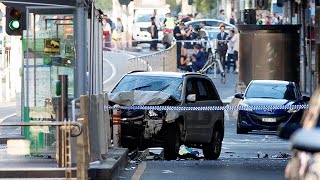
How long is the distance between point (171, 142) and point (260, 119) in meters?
8.86

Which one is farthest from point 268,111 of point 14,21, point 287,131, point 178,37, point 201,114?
point 287,131

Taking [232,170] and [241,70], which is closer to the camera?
[232,170]

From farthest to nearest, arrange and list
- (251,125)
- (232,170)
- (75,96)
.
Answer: (251,125) → (232,170) → (75,96)

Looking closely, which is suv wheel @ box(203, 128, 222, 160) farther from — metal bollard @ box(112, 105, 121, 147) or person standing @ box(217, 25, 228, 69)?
person standing @ box(217, 25, 228, 69)

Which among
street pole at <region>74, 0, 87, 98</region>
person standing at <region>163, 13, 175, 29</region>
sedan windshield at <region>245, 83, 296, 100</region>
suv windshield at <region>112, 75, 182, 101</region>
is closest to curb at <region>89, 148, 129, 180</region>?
street pole at <region>74, 0, 87, 98</region>

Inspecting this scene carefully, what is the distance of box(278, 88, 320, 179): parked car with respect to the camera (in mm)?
7176

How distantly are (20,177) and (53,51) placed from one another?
353 cm

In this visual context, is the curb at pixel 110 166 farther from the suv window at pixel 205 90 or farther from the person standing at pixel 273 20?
the person standing at pixel 273 20

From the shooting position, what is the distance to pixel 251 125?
1134 inches

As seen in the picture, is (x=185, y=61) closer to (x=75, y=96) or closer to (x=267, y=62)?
(x=267, y=62)

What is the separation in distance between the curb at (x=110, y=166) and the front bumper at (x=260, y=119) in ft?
35.8

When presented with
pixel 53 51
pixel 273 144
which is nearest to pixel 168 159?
pixel 53 51

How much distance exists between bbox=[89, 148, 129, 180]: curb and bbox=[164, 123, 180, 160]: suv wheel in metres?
2.03

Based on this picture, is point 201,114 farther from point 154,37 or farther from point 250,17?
point 154,37
